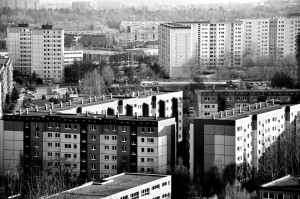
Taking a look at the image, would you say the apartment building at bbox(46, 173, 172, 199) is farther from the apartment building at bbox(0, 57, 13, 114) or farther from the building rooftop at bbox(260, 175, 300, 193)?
the apartment building at bbox(0, 57, 13, 114)

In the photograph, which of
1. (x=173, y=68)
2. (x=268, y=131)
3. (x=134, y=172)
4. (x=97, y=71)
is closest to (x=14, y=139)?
(x=134, y=172)

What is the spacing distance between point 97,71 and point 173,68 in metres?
Result: 2.00

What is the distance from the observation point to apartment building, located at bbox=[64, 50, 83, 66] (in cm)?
2411

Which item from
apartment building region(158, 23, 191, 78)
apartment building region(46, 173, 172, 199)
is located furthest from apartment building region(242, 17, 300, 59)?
apartment building region(46, 173, 172, 199)

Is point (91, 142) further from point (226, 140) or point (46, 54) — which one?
point (46, 54)

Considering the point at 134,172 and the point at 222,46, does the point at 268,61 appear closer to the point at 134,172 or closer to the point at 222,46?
the point at 222,46

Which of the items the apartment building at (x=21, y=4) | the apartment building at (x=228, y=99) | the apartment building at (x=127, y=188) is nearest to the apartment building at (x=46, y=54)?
the apartment building at (x=228, y=99)

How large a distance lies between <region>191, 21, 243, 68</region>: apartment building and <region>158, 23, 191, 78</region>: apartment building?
1.19ft

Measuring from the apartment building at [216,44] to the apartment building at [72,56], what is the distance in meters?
2.45

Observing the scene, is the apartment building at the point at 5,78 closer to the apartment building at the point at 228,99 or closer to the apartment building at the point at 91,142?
the apartment building at the point at 228,99

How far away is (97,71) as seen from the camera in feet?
73.0

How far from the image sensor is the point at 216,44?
24.9 metres

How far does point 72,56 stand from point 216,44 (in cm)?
303

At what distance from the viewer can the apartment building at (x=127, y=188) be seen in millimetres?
9500
